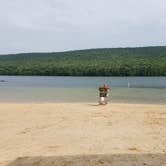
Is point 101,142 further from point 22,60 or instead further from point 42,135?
point 22,60

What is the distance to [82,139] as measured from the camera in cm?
1414

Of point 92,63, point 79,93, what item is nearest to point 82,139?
point 79,93

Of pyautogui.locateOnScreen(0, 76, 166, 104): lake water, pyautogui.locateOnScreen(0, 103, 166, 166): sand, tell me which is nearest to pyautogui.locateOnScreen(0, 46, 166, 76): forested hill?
pyautogui.locateOnScreen(0, 76, 166, 104): lake water

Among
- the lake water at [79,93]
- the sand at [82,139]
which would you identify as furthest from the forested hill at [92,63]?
the sand at [82,139]

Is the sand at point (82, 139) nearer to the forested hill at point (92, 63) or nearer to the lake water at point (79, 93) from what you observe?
the lake water at point (79, 93)

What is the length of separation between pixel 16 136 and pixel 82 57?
508ft

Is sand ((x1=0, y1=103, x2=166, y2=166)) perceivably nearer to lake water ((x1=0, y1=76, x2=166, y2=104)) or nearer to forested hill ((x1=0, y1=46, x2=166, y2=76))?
lake water ((x1=0, y1=76, x2=166, y2=104))

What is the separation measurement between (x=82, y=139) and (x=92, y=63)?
141 meters

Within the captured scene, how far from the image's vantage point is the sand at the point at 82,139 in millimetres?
9195

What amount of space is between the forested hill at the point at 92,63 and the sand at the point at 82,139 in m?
123

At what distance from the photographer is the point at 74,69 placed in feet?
517

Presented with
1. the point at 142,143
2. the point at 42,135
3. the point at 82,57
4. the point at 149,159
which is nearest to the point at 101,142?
the point at 142,143

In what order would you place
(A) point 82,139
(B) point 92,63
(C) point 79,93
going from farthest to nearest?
(B) point 92,63 → (C) point 79,93 → (A) point 82,139

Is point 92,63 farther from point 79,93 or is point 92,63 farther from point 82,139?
point 82,139
